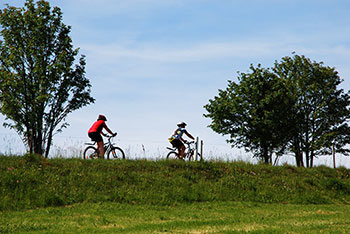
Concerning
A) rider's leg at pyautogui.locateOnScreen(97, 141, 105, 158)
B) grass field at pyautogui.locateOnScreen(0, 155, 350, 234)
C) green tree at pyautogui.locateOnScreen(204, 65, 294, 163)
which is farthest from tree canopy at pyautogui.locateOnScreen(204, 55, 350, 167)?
rider's leg at pyautogui.locateOnScreen(97, 141, 105, 158)

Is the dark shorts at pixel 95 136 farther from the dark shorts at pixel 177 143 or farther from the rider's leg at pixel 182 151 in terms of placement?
the rider's leg at pixel 182 151

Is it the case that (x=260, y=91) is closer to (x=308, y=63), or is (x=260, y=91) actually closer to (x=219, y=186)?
(x=308, y=63)

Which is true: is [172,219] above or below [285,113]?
below

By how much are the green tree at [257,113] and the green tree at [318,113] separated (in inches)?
58.0

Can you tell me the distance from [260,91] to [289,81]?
399 cm

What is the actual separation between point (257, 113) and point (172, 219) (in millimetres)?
27561

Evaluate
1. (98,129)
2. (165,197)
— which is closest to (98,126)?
(98,129)

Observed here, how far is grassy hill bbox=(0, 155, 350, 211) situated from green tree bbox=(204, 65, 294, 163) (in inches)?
583

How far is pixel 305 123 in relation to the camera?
38.8 metres

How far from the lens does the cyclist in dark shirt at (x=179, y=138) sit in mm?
21234

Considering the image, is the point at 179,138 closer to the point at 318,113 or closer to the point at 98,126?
the point at 98,126

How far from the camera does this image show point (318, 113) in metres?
38.1

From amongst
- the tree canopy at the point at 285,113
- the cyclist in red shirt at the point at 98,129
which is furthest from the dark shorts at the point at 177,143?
the tree canopy at the point at 285,113

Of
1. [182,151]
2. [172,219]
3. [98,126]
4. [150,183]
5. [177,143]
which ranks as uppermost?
[98,126]
